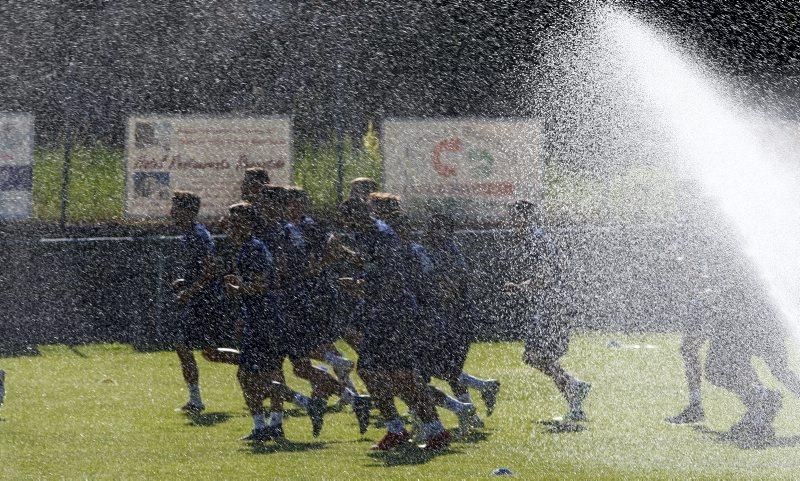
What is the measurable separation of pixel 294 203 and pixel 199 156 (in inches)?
376

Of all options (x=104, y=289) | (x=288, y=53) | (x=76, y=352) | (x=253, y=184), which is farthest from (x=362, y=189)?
(x=288, y=53)

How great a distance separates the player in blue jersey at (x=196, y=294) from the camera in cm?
→ 1105

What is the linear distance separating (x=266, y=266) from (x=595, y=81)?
14.6 metres

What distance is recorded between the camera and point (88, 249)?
17.5m

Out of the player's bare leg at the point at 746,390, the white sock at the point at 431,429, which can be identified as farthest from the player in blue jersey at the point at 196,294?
the player's bare leg at the point at 746,390

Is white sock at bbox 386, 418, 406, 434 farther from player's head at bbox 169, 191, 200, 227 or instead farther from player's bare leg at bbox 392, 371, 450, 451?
player's head at bbox 169, 191, 200, 227

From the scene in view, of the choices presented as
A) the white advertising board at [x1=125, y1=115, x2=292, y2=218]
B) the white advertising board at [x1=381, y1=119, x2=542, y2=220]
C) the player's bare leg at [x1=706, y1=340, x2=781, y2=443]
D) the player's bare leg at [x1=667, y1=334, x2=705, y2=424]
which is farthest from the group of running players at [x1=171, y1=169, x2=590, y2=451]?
the white advertising board at [x1=381, y1=119, x2=542, y2=220]

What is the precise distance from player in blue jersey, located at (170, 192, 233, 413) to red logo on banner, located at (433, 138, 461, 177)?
891 centimetres

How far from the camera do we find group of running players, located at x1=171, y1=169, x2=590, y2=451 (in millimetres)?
9305

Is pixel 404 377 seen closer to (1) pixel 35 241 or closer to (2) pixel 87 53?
(1) pixel 35 241

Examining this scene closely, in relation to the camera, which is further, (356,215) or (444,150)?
(444,150)

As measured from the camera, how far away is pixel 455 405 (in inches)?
396

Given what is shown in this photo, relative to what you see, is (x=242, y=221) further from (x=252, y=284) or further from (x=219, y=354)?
(x=219, y=354)

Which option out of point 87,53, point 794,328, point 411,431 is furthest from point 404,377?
point 87,53
